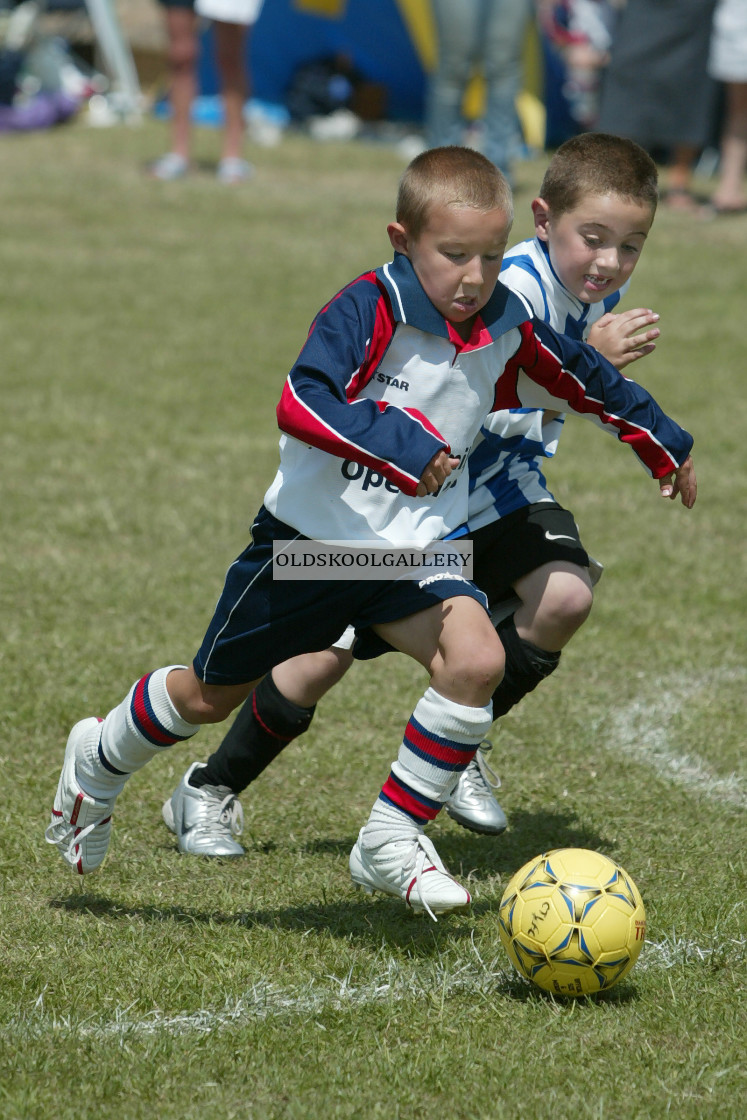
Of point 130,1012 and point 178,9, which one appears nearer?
point 130,1012

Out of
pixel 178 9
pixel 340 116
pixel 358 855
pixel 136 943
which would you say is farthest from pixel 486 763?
pixel 340 116

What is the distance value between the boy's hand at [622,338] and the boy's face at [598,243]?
88mm

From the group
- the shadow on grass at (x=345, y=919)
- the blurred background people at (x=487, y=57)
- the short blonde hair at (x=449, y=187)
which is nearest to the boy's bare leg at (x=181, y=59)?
the blurred background people at (x=487, y=57)

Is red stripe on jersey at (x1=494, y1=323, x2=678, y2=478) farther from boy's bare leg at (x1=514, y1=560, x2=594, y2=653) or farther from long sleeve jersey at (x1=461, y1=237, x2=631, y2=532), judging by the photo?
boy's bare leg at (x1=514, y1=560, x2=594, y2=653)

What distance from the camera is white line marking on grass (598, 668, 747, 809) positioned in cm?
381

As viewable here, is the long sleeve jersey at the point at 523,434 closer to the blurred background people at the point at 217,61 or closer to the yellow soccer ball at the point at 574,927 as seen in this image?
the yellow soccer ball at the point at 574,927

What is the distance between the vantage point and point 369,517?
294 centimetres

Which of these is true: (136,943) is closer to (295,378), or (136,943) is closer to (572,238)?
(295,378)

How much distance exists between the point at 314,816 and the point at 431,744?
0.84 m

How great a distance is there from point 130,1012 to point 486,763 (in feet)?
5.12

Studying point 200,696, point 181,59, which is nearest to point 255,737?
point 200,696

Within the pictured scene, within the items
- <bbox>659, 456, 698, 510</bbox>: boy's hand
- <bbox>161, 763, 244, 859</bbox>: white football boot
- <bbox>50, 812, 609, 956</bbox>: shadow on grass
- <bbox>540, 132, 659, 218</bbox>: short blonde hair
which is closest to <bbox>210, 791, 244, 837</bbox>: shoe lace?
<bbox>161, 763, 244, 859</bbox>: white football boot

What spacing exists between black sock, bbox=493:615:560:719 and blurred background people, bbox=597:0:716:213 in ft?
30.4

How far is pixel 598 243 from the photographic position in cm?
331
